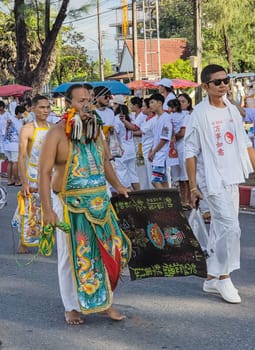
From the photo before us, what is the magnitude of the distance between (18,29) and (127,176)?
38.5 feet

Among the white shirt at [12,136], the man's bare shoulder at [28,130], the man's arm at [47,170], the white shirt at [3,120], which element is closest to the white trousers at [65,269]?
the man's arm at [47,170]

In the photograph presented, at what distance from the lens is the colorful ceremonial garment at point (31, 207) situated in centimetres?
834

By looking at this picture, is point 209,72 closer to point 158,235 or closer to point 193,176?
point 193,176

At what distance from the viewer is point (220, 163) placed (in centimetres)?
608

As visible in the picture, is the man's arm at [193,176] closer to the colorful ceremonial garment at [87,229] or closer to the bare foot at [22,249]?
the colorful ceremonial garment at [87,229]

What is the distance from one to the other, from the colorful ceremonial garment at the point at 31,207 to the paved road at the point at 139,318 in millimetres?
952

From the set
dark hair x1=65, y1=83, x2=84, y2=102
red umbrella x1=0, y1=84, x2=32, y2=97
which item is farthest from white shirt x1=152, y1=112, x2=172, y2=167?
red umbrella x1=0, y1=84, x2=32, y2=97

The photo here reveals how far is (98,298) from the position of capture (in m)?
5.52

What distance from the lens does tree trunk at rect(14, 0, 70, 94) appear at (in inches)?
868

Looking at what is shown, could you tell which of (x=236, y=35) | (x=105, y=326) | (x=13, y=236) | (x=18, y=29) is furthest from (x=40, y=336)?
(x=236, y=35)

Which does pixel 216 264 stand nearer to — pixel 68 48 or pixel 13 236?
pixel 13 236

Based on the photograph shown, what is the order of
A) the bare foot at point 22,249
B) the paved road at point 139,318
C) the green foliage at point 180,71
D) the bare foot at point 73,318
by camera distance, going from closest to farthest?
the paved road at point 139,318 < the bare foot at point 73,318 < the bare foot at point 22,249 < the green foliage at point 180,71

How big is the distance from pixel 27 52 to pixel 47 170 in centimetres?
1765

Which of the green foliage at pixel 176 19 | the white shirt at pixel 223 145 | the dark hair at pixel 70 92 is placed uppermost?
the green foliage at pixel 176 19
